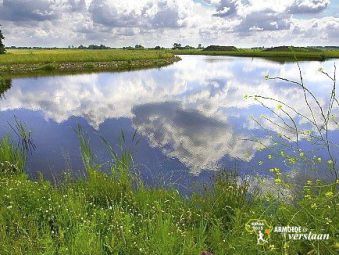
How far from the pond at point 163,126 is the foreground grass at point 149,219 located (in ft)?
3.04

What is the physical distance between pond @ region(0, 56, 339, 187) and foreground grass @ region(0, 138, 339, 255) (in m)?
0.93

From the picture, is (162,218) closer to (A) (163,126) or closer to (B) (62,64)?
(A) (163,126)

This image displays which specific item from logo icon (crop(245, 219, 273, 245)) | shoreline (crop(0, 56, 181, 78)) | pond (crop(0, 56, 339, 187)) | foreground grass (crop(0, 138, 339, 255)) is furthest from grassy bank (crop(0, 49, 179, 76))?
logo icon (crop(245, 219, 273, 245))

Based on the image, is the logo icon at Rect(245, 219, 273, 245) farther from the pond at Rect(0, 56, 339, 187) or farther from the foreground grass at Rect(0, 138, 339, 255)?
the pond at Rect(0, 56, 339, 187)

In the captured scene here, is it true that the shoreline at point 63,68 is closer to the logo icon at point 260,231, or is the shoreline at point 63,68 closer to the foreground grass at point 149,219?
the foreground grass at point 149,219

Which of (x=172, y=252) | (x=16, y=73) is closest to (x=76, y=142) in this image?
(x=172, y=252)

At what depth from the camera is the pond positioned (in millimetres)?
12055

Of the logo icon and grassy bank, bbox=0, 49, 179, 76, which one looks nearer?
the logo icon

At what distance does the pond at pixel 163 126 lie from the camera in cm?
1205

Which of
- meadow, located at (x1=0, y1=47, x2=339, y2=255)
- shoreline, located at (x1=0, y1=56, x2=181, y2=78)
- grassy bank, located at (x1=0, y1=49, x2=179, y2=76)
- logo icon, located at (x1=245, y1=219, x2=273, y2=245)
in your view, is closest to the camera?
logo icon, located at (x1=245, y1=219, x2=273, y2=245)

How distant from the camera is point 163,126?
732 inches

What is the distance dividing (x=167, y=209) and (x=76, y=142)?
31.2 ft

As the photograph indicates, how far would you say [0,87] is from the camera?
35.1 meters

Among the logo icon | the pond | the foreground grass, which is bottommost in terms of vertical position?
the pond
